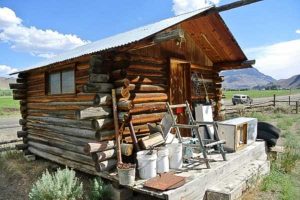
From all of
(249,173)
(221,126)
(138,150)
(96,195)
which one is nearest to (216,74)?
(221,126)

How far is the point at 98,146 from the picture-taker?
6762 millimetres

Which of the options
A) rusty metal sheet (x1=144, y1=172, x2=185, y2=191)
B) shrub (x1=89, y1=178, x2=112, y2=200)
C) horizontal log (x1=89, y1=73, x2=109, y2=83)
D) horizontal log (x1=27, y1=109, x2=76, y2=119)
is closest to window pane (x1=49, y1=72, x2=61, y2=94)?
horizontal log (x1=27, y1=109, x2=76, y2=119)

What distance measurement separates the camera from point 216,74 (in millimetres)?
11922

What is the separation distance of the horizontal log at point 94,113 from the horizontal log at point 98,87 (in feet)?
1.37

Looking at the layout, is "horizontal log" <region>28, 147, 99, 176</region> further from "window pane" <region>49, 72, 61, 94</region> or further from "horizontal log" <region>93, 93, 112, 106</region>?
"window pane" <region>49, 72, 61, 94</region>

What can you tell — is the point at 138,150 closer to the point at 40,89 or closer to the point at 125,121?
the point at 125,121

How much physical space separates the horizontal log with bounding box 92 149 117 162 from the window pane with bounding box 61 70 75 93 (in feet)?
8.16

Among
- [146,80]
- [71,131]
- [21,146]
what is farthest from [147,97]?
[21,146]

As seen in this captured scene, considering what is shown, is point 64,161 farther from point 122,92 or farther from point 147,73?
point 147,73

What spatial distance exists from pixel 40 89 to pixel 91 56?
Answer: 12.9ft

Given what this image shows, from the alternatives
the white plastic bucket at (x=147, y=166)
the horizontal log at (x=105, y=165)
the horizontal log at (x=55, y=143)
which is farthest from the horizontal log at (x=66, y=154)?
the white plastic bucket at (x=147, y=166)

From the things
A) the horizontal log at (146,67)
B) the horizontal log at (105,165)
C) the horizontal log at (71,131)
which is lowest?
the horizontal log at (105,165)

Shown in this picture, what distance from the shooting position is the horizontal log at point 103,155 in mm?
6777

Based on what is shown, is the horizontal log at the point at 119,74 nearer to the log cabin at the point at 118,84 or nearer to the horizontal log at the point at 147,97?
the log cabin at the point at 118,84
